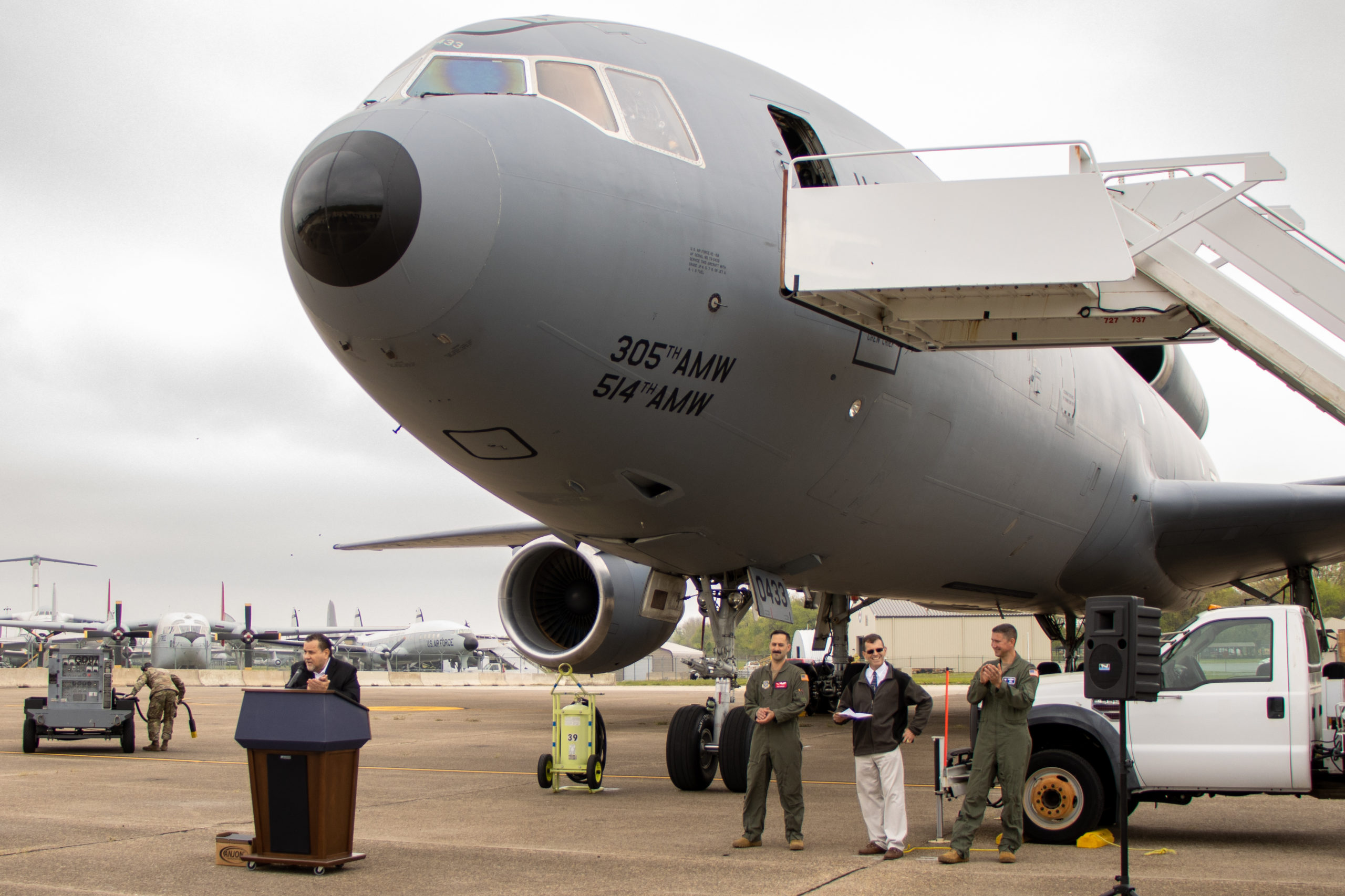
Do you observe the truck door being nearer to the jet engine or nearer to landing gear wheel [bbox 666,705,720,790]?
landing gear wheel [bbox 666,705,720,790]

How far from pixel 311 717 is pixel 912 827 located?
14.0ft

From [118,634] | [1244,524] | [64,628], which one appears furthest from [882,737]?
[64,628]

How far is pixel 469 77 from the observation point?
732 cm

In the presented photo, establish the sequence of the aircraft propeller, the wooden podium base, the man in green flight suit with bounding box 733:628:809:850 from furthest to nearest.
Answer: the aircraft propeller < the man in green flight suit with bounding box 733:628:809:850 < the wooden podium base

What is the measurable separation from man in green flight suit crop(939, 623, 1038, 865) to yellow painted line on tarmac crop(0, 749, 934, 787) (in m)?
3.41

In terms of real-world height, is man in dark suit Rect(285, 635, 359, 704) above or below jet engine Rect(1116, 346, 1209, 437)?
below

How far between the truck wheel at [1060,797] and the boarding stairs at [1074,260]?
9.35ft

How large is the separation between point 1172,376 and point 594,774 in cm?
1356

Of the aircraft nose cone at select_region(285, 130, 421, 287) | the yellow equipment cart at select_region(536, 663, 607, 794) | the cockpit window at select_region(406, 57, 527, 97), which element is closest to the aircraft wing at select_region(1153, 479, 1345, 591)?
→ the yellow equipment cart at select_region(536, 663, 607, 794)

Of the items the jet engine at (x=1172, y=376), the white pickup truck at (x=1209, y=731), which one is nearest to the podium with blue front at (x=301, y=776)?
the white pickup truck at (x=1209, y=731)

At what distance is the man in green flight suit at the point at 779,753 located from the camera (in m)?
7.02

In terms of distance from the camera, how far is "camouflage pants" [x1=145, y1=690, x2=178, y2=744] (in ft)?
47.3

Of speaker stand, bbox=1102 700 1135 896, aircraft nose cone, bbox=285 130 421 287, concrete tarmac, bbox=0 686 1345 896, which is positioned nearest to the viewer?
speaker stand, bbox=1102 700 1135 896

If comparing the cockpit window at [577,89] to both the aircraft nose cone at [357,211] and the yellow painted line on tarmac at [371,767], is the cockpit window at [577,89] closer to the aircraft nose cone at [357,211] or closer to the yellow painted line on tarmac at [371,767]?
the aircraft nose cone at [357,211]
